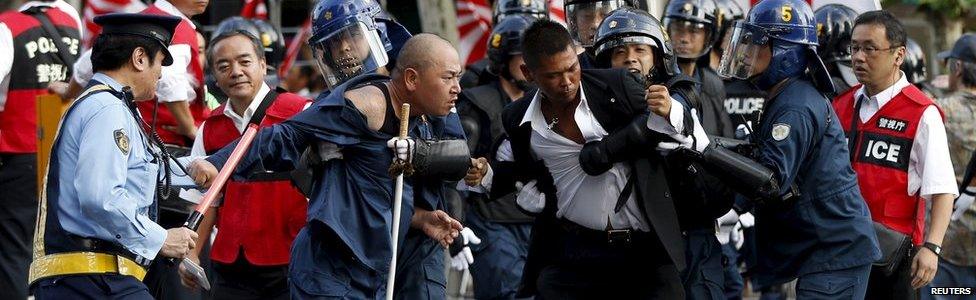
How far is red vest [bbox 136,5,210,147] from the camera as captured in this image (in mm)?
8867

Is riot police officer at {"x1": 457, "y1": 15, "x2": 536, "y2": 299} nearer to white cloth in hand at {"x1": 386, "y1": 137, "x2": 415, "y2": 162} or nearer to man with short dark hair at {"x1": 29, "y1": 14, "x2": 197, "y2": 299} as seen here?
white cloth in hand at {"x1": 386, "y1": 137, "x2": 415, "y2": 162}

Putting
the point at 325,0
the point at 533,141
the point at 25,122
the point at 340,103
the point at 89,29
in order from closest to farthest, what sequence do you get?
the point at 340,103, the point at 533,141, the point at 325,0, the point at 25,122, the point at 89,29

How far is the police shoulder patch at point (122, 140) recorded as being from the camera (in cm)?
592

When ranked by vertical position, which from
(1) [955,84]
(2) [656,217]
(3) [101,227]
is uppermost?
(3) [101,227]

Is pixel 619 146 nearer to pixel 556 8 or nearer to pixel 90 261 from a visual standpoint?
pixel 90 261

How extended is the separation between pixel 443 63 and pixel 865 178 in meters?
2.47

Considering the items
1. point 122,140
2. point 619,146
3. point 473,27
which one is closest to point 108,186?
point 122,140

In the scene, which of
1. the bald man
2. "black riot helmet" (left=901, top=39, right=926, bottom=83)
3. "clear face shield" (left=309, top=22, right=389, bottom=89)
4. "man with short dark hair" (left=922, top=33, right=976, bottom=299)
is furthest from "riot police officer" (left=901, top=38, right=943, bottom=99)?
the bald man

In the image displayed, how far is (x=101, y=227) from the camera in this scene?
590 cm

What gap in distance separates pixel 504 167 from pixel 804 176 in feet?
4.41

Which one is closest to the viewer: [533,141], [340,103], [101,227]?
[101,227]

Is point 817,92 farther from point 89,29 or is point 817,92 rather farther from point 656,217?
point 89,29

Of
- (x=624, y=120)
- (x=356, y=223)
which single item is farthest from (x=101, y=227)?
(x=624, y=120)

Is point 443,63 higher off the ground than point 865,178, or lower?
higher
